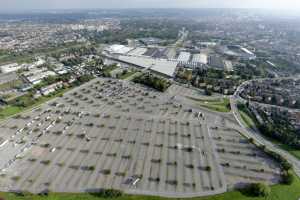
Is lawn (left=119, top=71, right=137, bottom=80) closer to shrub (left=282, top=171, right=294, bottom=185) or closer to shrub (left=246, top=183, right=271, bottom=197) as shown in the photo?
shrub (left=246, top=183, right=271, bottom=197)

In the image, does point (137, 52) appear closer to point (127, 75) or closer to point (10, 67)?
point (127, 75)

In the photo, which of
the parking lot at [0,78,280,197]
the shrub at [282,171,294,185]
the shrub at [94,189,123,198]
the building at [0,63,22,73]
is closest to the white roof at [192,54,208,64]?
the parking lot at [0,78,280,197]

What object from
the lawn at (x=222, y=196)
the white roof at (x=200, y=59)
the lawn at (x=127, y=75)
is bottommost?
the lawn at (x=222, y=196)

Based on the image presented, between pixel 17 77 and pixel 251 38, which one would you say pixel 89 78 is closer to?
pixel 17 77

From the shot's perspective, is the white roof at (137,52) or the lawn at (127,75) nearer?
the lawn at (127,75)

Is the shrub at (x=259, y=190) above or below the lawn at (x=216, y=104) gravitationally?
below

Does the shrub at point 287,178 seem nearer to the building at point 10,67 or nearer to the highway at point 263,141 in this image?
the highway at point 263,141

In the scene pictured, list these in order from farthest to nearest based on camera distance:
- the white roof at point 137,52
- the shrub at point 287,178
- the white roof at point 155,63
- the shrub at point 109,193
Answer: the white roof at point 137,52 < the white roof at point 155,63 < the shrub at point 287,178 < the shrub at point 109,193

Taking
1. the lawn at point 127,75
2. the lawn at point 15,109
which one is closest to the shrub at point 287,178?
the lawn at point 15,109
